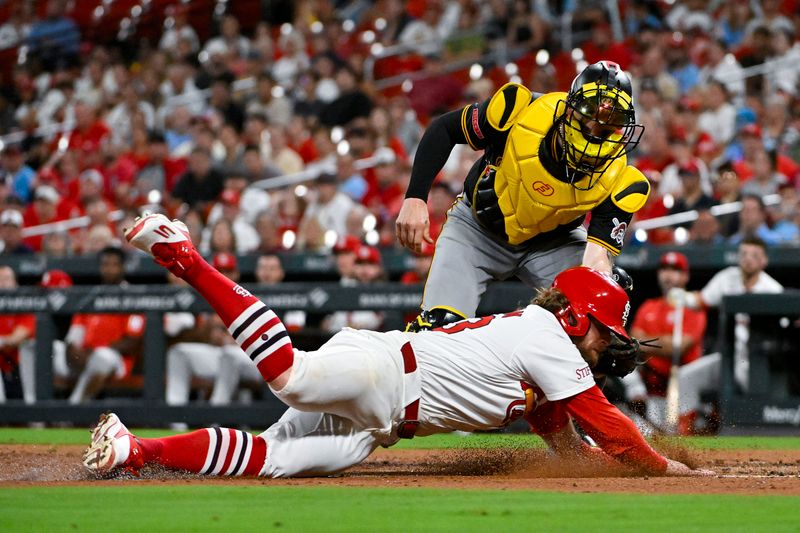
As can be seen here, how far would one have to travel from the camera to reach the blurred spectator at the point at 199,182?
1359 cm

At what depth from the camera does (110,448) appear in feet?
16.1

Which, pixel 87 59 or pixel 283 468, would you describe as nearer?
pixel 283 468

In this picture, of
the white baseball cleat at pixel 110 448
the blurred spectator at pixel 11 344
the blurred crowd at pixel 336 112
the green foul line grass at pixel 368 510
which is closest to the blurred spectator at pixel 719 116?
the blurred crowd at pixel 336 112

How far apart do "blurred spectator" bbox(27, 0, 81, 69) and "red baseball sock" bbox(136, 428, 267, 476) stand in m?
14.9

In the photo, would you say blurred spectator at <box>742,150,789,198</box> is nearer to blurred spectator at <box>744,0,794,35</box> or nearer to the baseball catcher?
blurred spectator at <box>744,0,794,35</box>

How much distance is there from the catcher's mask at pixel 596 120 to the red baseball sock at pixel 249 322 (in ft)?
5.51

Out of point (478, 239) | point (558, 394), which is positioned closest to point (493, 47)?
point (478, 239)

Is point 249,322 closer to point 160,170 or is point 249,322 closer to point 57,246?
point 57,246

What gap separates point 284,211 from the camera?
496 inches

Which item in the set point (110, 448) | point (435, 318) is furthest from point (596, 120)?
point (110, 448)

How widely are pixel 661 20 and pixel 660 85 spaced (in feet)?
5.95

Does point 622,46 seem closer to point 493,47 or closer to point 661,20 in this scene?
point 661,20

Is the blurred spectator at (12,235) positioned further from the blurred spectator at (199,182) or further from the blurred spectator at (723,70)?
the blurred spectator at (723,70)

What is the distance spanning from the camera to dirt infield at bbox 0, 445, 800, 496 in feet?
16.6
